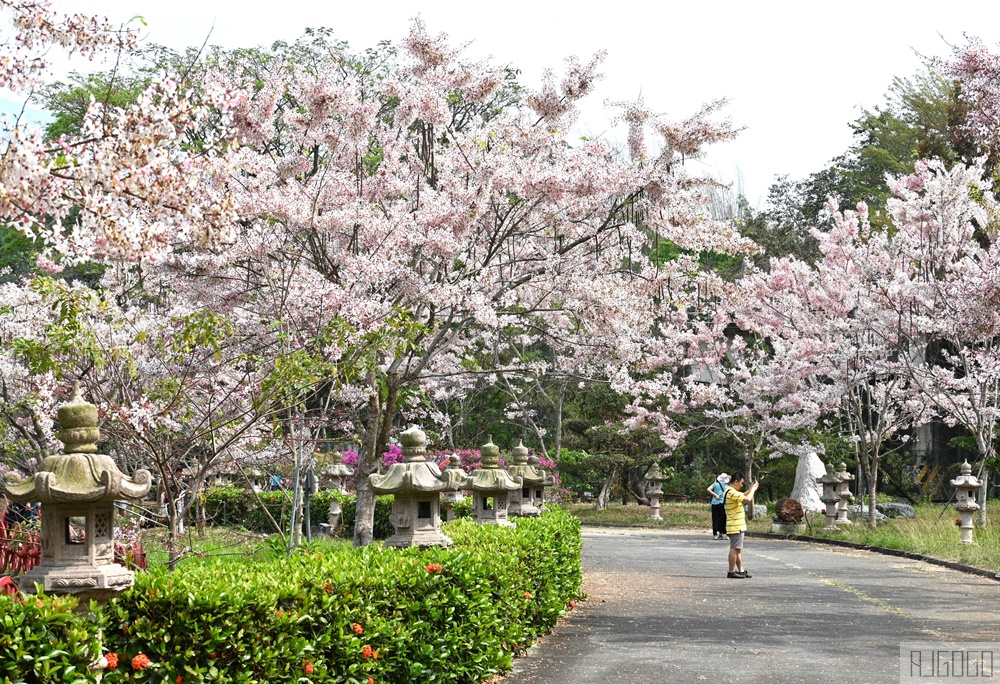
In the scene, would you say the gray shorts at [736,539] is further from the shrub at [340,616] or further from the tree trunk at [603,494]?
the tree trunk at [603,494]

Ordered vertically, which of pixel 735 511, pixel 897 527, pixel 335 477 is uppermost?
pixel 735 511

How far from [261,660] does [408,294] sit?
10.0 meters

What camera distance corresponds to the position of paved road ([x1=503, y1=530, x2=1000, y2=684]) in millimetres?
9211

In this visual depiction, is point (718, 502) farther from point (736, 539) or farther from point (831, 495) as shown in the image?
point (736, 539)

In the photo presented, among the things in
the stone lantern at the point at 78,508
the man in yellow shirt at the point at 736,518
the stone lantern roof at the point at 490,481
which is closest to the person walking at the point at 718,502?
the man in yellow shirt at the point at 736,518

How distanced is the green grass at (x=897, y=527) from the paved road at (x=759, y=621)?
0.93 meters

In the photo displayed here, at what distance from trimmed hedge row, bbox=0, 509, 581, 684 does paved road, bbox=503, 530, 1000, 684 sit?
78 cm

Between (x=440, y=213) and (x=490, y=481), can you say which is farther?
(x=440, y=213)

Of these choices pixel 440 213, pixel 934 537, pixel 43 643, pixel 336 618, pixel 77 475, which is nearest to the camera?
pixel 43 643

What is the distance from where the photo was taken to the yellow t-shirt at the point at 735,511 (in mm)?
16539

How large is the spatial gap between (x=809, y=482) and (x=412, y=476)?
89.1ft

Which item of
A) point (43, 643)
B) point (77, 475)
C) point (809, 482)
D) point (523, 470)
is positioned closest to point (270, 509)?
point (523, 470)

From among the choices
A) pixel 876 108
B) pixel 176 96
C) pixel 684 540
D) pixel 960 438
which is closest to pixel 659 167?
pixel 176 96

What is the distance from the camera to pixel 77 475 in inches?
216
